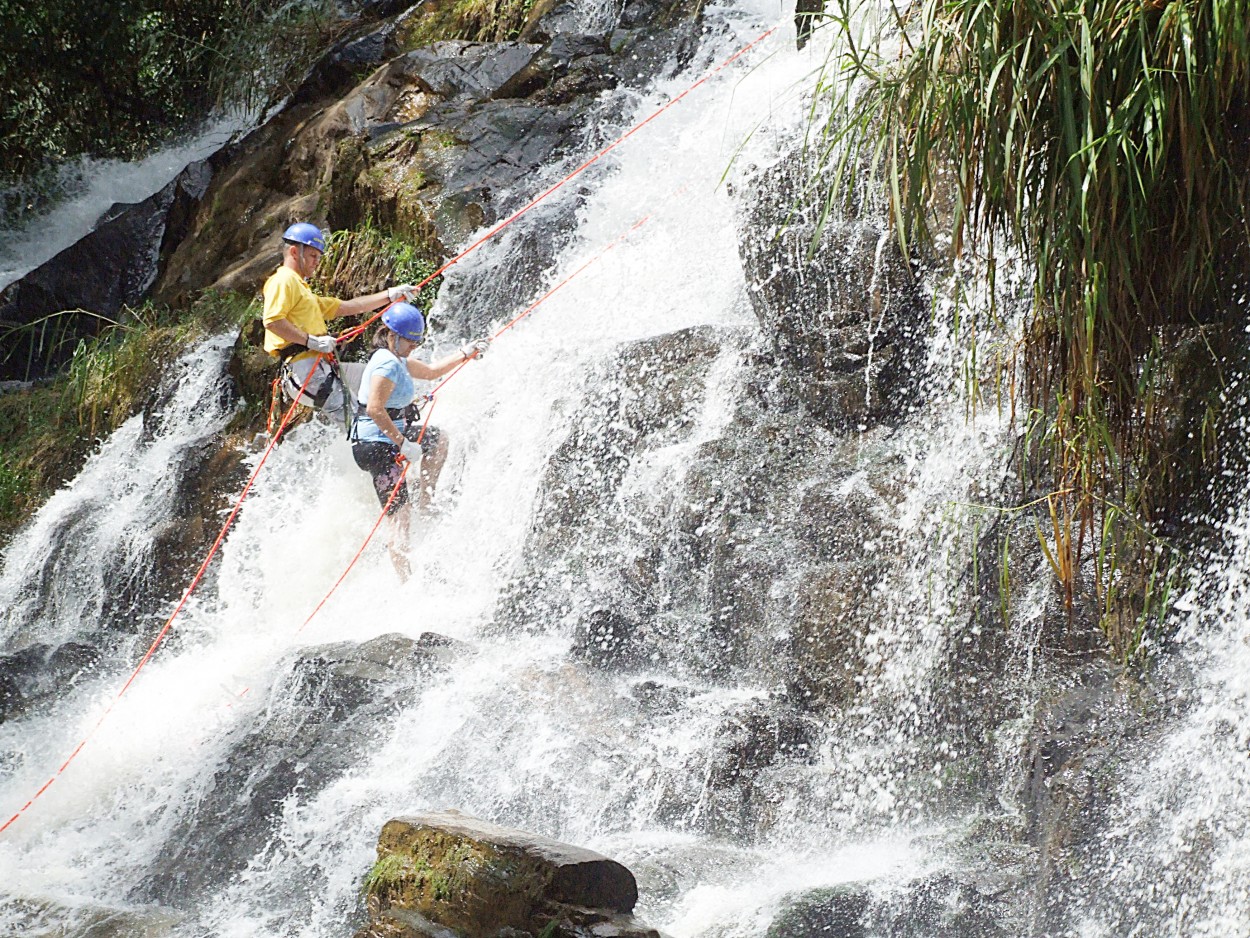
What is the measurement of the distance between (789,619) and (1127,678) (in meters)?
1.47

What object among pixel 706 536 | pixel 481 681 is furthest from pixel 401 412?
pixel 706 536

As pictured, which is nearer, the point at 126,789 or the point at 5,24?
the point at 126,789

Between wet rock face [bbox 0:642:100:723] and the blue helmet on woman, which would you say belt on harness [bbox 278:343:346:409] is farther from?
wet rock face [bbox 0:642:100:723]

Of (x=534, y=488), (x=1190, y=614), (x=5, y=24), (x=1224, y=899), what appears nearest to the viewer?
(x=1224, y=899)

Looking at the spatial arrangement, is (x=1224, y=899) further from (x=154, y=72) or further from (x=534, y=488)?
(x=154, y=72)

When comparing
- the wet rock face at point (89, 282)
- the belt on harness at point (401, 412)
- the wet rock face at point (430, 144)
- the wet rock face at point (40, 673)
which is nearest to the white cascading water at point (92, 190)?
the wet rock face at point (89, 282)

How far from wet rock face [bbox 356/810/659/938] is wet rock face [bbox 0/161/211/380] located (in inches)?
328

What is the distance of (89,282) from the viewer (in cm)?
1169

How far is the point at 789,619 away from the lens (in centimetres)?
553

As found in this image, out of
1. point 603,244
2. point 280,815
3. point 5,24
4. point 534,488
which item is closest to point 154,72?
point 5,24

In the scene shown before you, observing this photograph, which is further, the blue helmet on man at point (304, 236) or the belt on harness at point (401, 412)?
the blue helmet on man at point (304, 236)

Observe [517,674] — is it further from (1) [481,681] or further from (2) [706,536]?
(2) [706,536]

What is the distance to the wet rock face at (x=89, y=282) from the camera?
1149 centimetres

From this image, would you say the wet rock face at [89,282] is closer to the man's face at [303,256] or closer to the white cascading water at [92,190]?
the white cascading water at [92,190]
